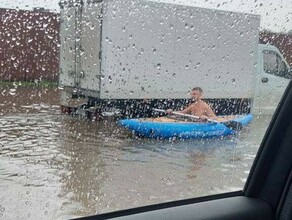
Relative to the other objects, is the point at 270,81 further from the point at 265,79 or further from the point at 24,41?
the point at 24,41

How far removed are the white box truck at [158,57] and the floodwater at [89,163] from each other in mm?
213

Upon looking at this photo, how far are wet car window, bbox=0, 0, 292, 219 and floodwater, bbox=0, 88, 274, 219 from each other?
0.01 metres

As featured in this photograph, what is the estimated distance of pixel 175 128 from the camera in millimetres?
4324

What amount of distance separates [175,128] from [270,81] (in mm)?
1098

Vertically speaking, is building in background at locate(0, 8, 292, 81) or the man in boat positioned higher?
building in background at locate(0, 8, 292, 81)

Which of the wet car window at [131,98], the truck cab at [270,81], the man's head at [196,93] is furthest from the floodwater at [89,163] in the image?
the man's head at [196,93]

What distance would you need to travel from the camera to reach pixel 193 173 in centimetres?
358

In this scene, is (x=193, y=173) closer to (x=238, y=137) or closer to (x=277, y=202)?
(x=238, y=137)

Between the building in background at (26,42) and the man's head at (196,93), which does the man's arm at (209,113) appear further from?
the building in background at (26,42)

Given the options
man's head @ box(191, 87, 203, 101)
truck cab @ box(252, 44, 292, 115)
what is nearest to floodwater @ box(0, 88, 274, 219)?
truck cab @ box(252, 44, 292, 115)

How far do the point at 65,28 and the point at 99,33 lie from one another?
77 centimetres

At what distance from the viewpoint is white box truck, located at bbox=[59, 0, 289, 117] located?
2.99 metres

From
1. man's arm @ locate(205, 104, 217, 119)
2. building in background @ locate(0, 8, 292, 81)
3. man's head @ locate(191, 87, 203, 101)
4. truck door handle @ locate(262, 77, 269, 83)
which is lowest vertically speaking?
man's arm @ locate(205, 104, 217, 119)

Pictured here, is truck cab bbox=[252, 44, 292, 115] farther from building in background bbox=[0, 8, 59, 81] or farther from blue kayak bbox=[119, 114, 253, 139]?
building in background bbox=[0, 8, 59, 81]
